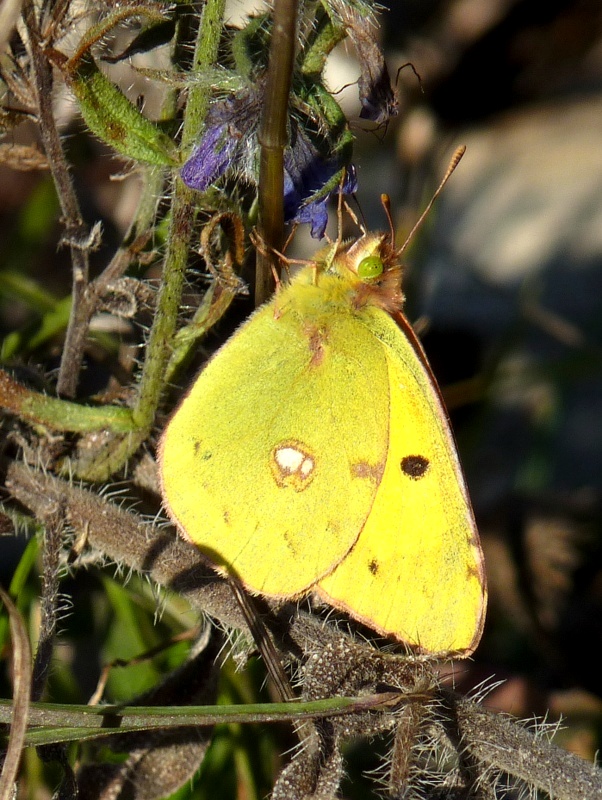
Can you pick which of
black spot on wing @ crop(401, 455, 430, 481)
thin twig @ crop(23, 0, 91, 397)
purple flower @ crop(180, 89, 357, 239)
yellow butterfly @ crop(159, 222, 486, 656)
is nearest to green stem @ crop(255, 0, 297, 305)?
purple flower @ crop(180, 89, 357, 239)

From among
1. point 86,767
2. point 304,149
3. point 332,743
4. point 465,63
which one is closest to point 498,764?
point 332,743

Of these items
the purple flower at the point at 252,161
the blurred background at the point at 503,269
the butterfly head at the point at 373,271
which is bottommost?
the blurred background at the point at 503,269

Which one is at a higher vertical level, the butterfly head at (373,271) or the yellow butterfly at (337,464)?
the butterfly head at (373,271)

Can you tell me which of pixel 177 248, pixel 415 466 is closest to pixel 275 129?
pixel 177 248

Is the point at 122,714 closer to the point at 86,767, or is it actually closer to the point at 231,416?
the point at 86,767

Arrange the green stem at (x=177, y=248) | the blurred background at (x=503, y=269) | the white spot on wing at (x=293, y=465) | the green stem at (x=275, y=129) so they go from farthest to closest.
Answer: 1. the blurred background at (x=503, y=269)
2. the white spot on wing at (x=293, y=465)
3. the green stem at (x=177, y=248)
4. the green stem at (x=275, y=129)

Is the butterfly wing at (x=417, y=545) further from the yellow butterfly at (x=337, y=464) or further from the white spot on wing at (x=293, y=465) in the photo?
the white spot on wing at (x=293, y=465)

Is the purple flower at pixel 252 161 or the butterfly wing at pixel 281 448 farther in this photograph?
the butterfly wing at pixel 281 448

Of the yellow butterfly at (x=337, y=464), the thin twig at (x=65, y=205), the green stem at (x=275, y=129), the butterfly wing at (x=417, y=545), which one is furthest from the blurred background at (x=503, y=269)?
the butterfly wing at (x=417, y=545)
